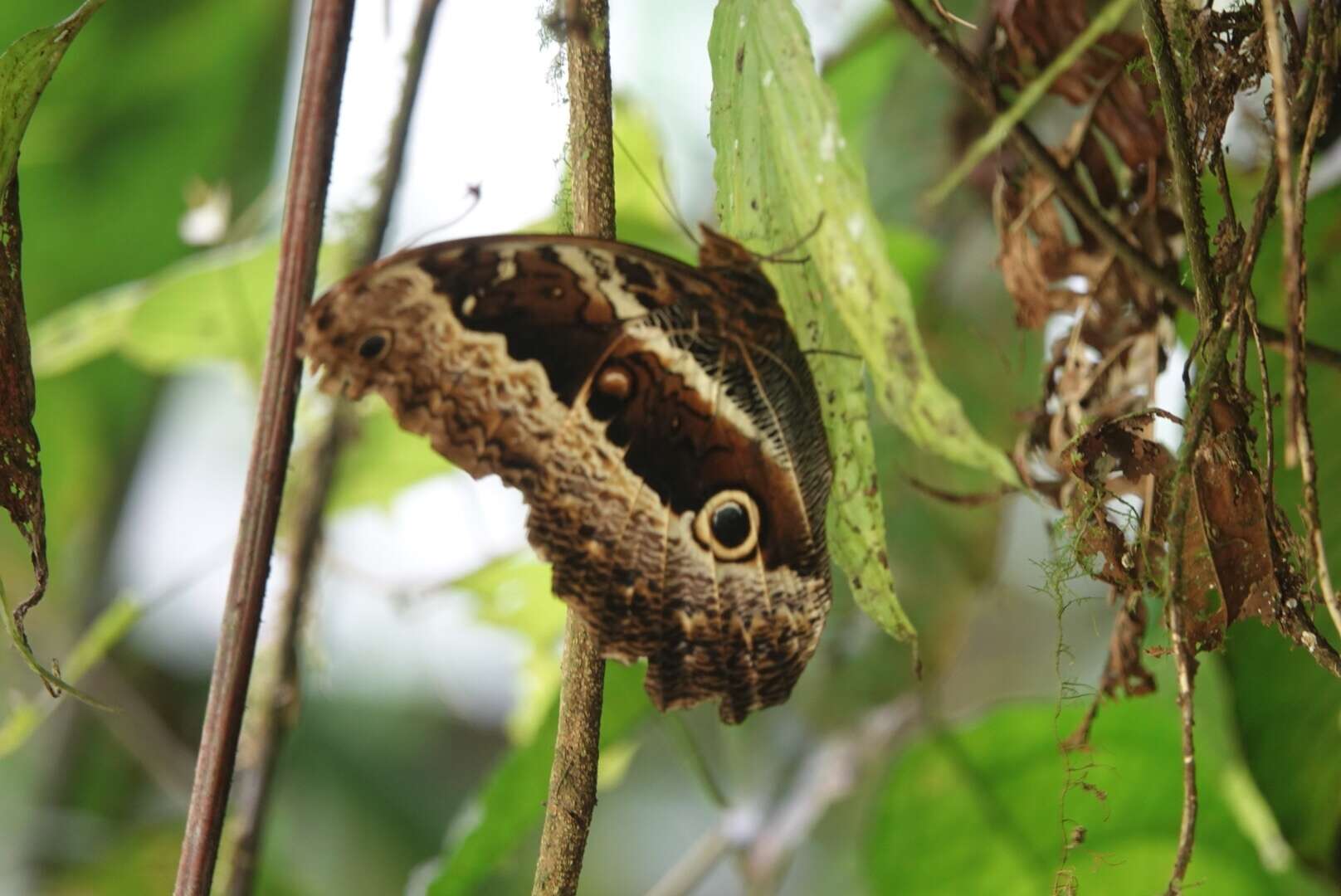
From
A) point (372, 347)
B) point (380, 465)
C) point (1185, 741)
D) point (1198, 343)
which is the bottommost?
point (1185, 741)

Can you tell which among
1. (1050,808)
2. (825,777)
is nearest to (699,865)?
(825,777)

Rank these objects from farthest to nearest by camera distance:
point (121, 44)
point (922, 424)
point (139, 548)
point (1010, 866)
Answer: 1. point (139, 548)
2. point (121, 44)
3. point (1010, 866)
4. point (922, 424)

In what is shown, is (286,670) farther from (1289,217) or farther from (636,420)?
(1289,217)

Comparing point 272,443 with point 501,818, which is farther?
point 501,818

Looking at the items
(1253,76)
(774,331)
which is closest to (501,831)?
(774,331)

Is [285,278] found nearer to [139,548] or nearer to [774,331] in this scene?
[774,331]

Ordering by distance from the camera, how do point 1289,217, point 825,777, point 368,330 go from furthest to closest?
point 825,777 < point 368,330 < point 1289,217
